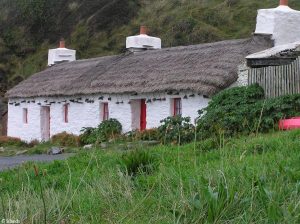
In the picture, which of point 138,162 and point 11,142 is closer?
point 138,162

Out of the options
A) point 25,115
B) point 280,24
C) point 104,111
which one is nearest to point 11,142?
point 25,115

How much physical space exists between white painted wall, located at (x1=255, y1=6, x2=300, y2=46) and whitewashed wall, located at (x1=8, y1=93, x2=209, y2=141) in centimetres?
403

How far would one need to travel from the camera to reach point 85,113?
922 inches

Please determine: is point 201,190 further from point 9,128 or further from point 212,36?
point 212,36

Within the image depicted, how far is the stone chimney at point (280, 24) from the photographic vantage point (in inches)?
769

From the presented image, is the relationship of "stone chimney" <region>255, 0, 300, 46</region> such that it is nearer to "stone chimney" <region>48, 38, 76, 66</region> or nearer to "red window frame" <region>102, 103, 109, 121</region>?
"red window frame" <region>102, 103, 109, 121</region>

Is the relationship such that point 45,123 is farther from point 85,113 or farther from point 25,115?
point 85,113

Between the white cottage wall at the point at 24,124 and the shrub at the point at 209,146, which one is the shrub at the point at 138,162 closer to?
the shrub at the point at 209,146

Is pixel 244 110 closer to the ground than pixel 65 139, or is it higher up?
higher up

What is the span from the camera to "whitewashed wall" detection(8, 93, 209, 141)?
18688 mm

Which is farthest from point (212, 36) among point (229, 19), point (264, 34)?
point (264, 34)

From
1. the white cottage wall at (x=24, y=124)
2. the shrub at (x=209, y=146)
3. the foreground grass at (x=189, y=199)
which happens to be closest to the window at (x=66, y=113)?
the white cottage wall at (x=24, y=124)

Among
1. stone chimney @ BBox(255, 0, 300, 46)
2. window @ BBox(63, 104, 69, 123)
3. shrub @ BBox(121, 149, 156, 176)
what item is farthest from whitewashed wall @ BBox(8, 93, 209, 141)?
shrub @ BBox(121, 149, 156, 176)

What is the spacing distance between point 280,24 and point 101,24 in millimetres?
25565
